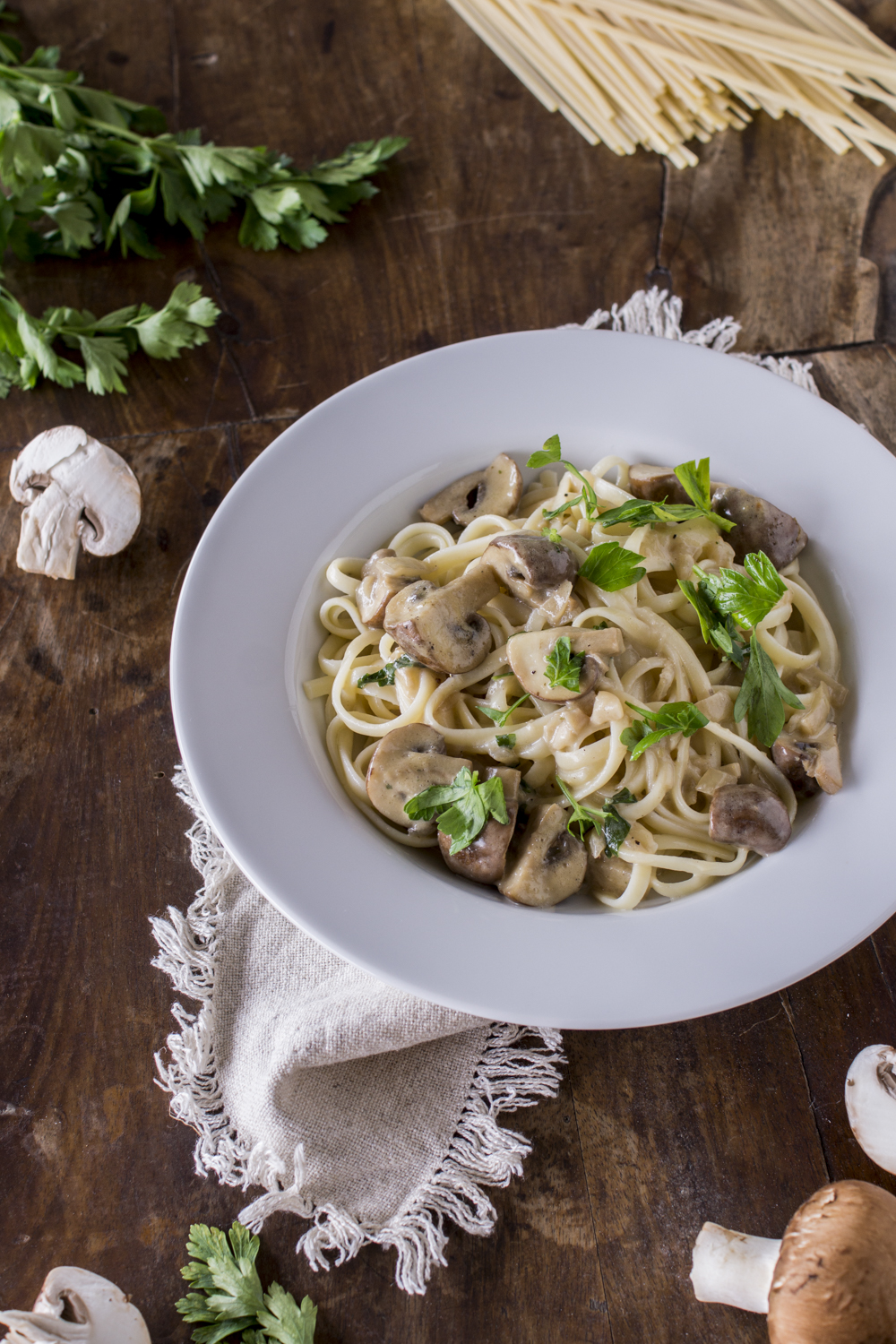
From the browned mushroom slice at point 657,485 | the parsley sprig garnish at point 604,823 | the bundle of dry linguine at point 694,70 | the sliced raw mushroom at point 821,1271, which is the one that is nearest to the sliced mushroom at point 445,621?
the parsley sprig garnish at point 604,823

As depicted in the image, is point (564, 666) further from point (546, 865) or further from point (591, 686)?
point (546, 865)

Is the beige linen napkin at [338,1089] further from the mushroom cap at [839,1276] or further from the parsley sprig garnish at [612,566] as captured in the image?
the parsley sprig garnish at [612,566]

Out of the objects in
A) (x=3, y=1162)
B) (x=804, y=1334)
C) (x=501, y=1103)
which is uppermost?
(x=804, y=1334)

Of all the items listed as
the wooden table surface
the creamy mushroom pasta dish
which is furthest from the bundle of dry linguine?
the creamy mushroom pasta dish

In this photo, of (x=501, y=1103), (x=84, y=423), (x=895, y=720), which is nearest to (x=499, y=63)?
(x=84, y=423)

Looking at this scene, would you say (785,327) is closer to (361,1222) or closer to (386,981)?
(386,981)

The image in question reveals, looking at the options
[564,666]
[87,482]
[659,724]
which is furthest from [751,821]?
[87,482]

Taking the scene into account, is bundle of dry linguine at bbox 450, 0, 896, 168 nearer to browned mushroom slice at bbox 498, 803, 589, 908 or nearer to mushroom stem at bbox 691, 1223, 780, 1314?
browned mushroom slice at bbox 498, 803, 589, 908
